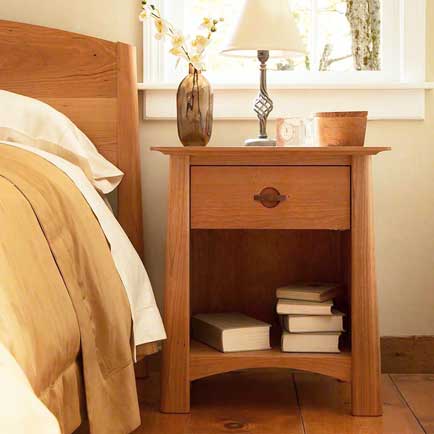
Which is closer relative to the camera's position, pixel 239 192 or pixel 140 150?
pixel 239 192

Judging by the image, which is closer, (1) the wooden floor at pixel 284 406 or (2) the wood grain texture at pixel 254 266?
(1) the wooden floor at pixel 284 406

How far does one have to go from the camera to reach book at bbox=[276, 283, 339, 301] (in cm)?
217

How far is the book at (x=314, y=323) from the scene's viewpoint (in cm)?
213

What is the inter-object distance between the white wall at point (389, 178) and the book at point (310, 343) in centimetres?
43

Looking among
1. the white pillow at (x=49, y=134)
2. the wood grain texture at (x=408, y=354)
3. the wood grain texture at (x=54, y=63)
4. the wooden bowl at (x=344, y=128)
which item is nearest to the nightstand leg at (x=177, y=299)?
the white pillow at (x=49, y=134)

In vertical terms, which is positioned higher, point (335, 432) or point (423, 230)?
point (423, 230)

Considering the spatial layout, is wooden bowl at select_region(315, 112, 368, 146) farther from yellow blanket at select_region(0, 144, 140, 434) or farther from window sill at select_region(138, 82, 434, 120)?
yellow blanket at select_region(0, 144, 140, 434)

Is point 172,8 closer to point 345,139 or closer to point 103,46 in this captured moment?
point 103,46

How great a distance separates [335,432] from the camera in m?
1.92

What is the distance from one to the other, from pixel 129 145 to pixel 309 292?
2.10 feet

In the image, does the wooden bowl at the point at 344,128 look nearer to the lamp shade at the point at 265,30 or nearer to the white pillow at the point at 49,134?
the lamp shade at the point at 265,30

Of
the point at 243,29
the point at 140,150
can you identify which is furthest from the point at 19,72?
the point at 243,29

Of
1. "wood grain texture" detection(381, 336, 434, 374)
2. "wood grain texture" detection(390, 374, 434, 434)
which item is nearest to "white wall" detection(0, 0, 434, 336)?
"wood grain texture" detection(381, 336, 434, 374)

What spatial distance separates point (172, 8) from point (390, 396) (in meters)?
1.28
